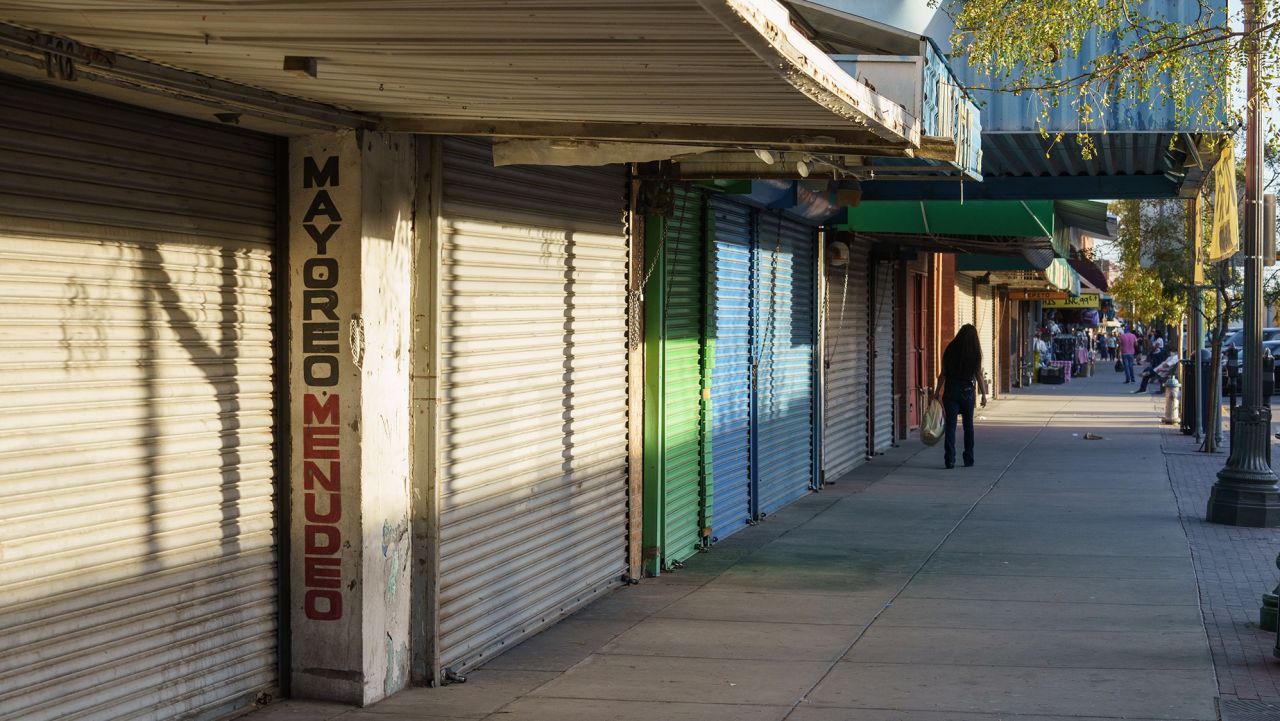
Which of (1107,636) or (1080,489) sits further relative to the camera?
(1080,489)

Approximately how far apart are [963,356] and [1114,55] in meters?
6.94

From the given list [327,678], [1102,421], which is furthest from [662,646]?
[1102,421]

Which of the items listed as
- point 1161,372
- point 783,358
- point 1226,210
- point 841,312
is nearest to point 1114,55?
point 1226,210

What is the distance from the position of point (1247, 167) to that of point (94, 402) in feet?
36.8

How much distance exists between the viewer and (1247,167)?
13625mm

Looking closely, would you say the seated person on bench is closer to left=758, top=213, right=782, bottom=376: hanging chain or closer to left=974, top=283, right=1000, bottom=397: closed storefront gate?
left=974, top=283, right=1000, bottom=397: closed storefront gate

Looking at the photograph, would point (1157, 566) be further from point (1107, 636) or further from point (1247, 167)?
point (1247, 167)

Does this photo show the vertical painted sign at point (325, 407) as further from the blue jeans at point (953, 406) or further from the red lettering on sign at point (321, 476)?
the blue jeans at point (953, 406)

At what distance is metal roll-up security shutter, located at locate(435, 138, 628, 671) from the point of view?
7613 mm

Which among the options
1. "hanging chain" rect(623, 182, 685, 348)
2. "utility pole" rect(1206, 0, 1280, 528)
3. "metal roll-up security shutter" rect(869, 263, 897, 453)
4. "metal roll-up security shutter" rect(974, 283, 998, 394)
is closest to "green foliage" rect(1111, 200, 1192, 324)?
"metal roll-up security shutter" rect(974, 283, 998, 394)

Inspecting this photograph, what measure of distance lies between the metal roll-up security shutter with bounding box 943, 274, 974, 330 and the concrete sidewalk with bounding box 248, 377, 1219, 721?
16.9 metres

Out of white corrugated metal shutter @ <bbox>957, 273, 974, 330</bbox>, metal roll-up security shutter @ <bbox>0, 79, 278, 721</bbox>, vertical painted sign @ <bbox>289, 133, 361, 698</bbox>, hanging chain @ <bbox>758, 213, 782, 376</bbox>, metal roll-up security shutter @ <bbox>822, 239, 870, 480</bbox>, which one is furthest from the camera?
white corrugated metal shutter @ <bbox>957, 273, 974, 330</bbox>

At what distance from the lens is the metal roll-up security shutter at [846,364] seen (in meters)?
17.0

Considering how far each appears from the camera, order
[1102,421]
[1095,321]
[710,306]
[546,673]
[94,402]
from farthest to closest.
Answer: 1. [1095,321]
2. [1102,421]
3. [710,306]
4. [546,673]
5. [94,402]
